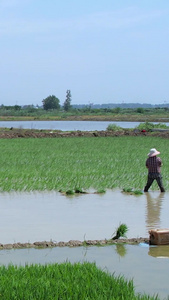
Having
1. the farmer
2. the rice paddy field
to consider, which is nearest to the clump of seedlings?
the rice paddy field

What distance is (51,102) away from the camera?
136 meters

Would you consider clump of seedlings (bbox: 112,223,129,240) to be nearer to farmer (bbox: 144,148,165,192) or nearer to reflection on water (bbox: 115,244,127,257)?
reflection on water (bbox: 115,244,127,257)

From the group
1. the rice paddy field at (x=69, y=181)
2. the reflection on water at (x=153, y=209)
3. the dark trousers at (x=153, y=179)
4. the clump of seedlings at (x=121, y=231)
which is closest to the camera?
the rice paddy field at (x=69, y=181)

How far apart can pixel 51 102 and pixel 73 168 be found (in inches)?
Answer: 4727

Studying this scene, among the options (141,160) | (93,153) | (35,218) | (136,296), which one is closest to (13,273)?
(136,296)

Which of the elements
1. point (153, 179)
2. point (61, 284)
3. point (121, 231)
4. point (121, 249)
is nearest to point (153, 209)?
point (153, 179)

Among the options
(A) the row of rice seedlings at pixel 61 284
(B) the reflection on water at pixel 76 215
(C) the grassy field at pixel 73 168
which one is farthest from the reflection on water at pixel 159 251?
(C) the grassy field at pixel 73 168

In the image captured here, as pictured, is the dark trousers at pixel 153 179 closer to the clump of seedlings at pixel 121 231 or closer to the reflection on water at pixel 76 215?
the reflection on water at pixel 76 215

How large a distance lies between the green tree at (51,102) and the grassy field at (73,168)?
11223 cm

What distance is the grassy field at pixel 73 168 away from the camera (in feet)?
44.0

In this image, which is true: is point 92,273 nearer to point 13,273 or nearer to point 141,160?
point 13,273

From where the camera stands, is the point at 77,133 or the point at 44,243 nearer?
the point at 44,243

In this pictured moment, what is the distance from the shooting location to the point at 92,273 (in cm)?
568

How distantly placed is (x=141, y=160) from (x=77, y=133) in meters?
15.6
